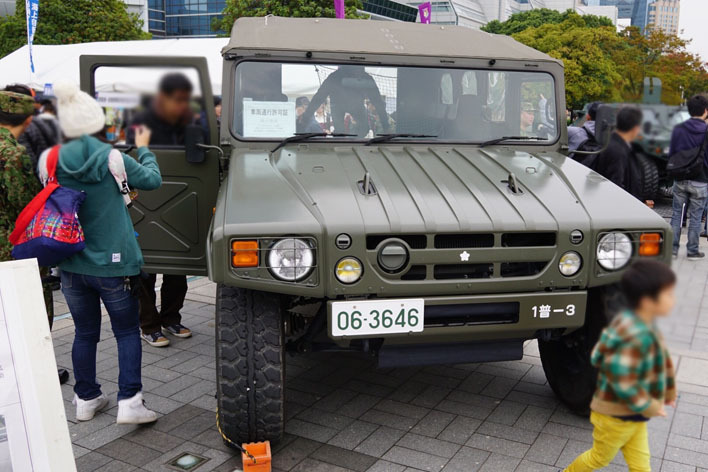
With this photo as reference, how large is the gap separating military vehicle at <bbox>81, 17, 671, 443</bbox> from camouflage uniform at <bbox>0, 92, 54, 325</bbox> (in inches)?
18.6

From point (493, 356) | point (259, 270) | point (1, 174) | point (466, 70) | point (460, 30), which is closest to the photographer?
point (259, 270)

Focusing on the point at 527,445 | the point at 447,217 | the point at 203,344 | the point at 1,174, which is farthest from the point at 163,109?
the point at 527,445

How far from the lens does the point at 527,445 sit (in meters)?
3.58

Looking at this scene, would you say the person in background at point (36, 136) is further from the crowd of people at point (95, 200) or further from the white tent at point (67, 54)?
the white tent at point (67, 54)

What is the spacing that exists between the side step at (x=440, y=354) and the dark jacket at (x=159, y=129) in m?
1.80

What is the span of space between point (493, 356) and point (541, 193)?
0.87 m

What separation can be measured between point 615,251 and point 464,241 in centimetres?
74

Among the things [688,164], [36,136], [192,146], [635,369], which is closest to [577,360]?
[635,369]

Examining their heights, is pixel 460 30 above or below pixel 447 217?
above

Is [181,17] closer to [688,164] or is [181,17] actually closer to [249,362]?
[688,164]

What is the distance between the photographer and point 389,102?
14.1ft

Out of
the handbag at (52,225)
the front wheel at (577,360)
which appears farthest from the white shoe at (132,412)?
the front wheel at (577,360)

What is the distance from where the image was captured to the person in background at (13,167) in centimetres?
385

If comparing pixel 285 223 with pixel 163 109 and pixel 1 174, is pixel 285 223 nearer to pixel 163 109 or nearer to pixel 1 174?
pixel 163 109
